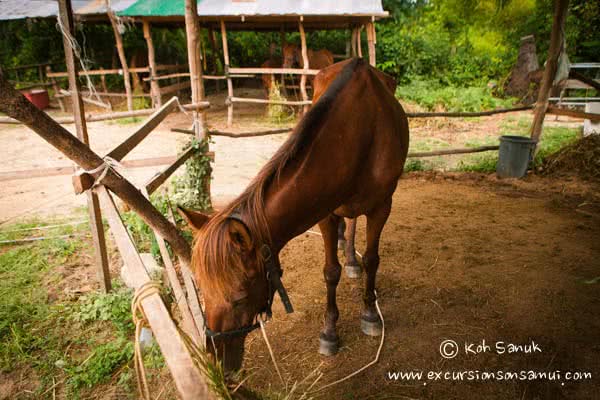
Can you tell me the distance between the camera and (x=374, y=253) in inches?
108

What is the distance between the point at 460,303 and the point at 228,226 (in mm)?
2353

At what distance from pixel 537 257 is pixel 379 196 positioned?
7.49ft

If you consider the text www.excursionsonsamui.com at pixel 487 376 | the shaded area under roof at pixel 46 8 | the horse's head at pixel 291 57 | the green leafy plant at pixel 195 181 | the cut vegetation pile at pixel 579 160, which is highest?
the shaded area under roof at pixel 46 8

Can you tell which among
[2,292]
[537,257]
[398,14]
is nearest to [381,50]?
[398,14]

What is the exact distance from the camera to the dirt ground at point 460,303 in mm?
2293

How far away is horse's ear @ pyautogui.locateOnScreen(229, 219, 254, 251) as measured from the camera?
4.79 feet

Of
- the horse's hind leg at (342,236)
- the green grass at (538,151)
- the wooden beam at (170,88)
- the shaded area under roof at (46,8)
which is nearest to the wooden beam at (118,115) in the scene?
the horse's hind leg at (342,236)

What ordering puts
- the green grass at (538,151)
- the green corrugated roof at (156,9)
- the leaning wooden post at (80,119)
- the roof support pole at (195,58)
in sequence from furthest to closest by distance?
the green corrugated roof at (156,9)
the green grass at (538,151)
the roof support pole at (195,58)
the leaning wooden post at (80,119)

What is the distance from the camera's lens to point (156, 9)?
9.29 metres

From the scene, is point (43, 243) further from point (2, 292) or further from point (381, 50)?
point (381, 50)

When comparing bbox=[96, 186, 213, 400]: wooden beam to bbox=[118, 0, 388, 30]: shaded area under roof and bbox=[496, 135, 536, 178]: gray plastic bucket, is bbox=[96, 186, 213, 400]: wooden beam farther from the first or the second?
bbox=[118, 0, 388, 30]: shaded area under roof

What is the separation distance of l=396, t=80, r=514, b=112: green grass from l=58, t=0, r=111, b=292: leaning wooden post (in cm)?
1022

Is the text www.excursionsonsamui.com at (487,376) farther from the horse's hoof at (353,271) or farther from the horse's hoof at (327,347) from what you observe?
the horse's hoof at (353,271)

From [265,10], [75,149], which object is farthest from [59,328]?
[265,10]
